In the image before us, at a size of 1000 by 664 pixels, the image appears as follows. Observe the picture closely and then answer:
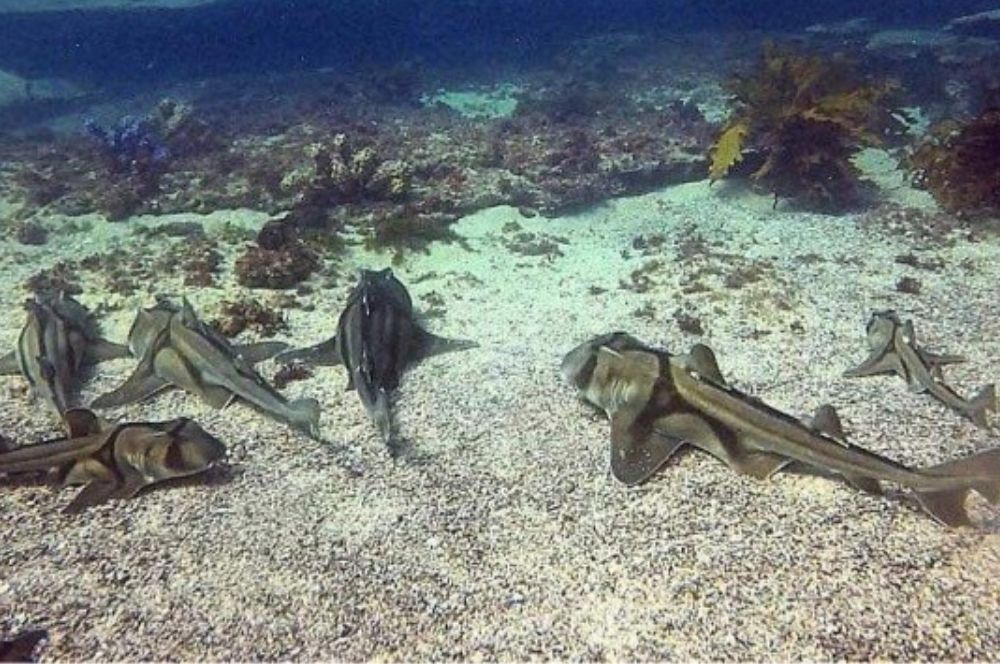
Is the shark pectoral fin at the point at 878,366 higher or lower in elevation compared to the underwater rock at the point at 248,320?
lower

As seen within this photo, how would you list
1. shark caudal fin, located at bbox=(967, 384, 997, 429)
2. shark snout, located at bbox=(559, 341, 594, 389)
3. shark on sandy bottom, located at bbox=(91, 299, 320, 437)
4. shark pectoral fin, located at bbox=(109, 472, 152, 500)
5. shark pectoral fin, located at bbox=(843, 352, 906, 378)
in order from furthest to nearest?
1. shark pectoral fin, located at bbox=(843, 352, 906, 378)
2. shark on sandy bottom, located at bbox=(91, 299, 320, 437)
3. shark snout, located at bbox=(559, 341, 594, 389)
4. shark caudal fin, located at bbox=(967, 384, 997, 429)
5. shark pectoral fin, located at bbox=(109, 472, 152, 500)

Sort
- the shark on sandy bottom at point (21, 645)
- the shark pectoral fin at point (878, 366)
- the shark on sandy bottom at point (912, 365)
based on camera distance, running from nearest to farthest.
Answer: the shark on sandy bottom at point (21, 645) < the shark on sandy bottom at point (912, 365) < the shark pectoral fin at point (878, 366)

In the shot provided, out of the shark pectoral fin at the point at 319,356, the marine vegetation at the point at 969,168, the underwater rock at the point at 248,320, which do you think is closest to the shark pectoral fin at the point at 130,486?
the shark pectoral fin at the point at 319,356

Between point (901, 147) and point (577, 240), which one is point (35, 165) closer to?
point (577, 240)

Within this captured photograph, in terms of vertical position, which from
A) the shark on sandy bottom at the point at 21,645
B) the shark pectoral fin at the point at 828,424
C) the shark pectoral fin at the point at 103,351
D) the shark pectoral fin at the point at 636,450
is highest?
the shark on sandy bottom at the point at 21,645

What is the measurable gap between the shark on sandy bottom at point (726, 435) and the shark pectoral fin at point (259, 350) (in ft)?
12.4

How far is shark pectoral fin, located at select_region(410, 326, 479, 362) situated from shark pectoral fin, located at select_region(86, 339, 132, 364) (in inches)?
127

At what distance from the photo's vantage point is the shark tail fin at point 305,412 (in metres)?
6.00

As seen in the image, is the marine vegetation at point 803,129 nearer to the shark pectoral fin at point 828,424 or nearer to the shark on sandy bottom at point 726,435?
the shark on sandy bottom at point 726,435

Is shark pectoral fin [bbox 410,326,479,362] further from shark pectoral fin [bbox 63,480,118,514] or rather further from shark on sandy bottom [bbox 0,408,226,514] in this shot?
shark pectoral fin [bbox 63,480,118,514]

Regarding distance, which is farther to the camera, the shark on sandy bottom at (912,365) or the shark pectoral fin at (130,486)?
the shark on sandy bottom at (912,365)

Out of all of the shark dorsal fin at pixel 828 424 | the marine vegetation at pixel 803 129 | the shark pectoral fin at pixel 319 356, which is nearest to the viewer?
the shark dorsal fin at pixel 828 424

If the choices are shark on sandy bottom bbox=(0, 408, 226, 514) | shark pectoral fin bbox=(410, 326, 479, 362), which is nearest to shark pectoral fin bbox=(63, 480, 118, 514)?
shark on sandy bottom bbox=(0, 408, 226, 514)

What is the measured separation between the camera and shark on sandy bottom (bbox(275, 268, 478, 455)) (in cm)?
650
